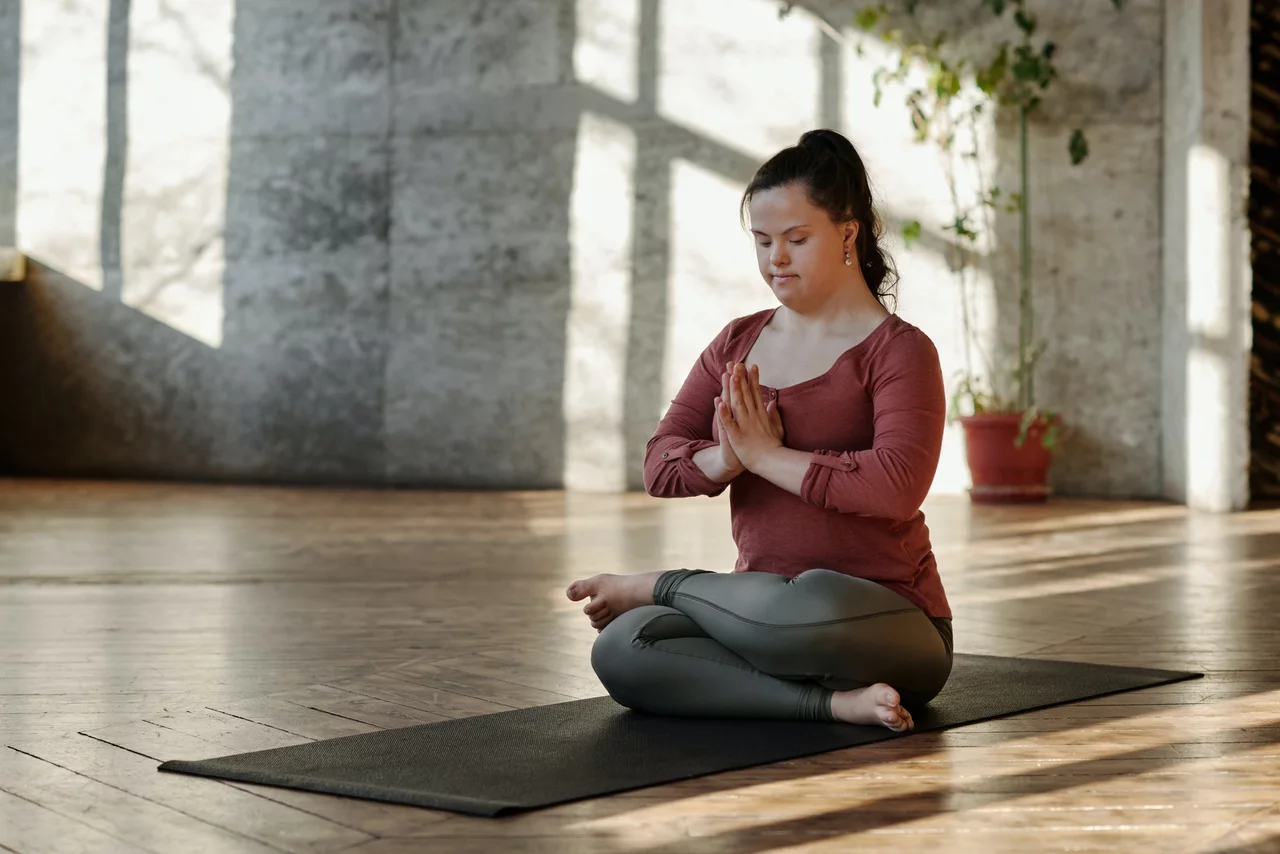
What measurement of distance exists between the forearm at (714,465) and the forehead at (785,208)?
33 centimetres

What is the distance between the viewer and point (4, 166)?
8.45 m

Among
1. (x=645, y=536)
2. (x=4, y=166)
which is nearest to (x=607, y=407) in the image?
(x=645, y=536)

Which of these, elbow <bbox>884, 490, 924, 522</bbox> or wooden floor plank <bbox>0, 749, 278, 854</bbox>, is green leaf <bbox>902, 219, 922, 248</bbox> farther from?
wooden floor plank <bbox>0, 749, 278, 854</bbox>

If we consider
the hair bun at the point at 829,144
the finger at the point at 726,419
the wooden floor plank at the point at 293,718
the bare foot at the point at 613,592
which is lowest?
the wooden floor plank at the point at 293,718

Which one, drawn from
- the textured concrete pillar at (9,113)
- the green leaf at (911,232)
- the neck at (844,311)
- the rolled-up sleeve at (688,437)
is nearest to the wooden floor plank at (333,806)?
the rolled-up sleeve at (688,437)

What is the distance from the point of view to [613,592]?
8.05 feet

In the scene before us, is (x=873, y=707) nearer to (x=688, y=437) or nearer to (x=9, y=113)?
(x=688, y=437)

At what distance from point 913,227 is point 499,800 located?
223 inches

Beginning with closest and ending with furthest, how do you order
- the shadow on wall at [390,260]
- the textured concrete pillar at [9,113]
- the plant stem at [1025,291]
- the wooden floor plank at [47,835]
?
the wooden floor plank at [47,835] < the plant stem at [1025,291] < the shadow on wall at [390,260] < the textured concrete pillar at [9,113]

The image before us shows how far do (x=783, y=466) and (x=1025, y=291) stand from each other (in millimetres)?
5210

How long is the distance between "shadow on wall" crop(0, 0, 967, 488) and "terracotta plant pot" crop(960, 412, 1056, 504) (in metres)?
1.57

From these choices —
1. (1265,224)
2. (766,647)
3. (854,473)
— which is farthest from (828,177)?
(1265,224)

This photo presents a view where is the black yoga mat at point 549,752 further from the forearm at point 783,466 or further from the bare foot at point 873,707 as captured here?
the forearm at point 783,466

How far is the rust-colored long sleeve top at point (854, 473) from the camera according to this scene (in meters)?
2.21
